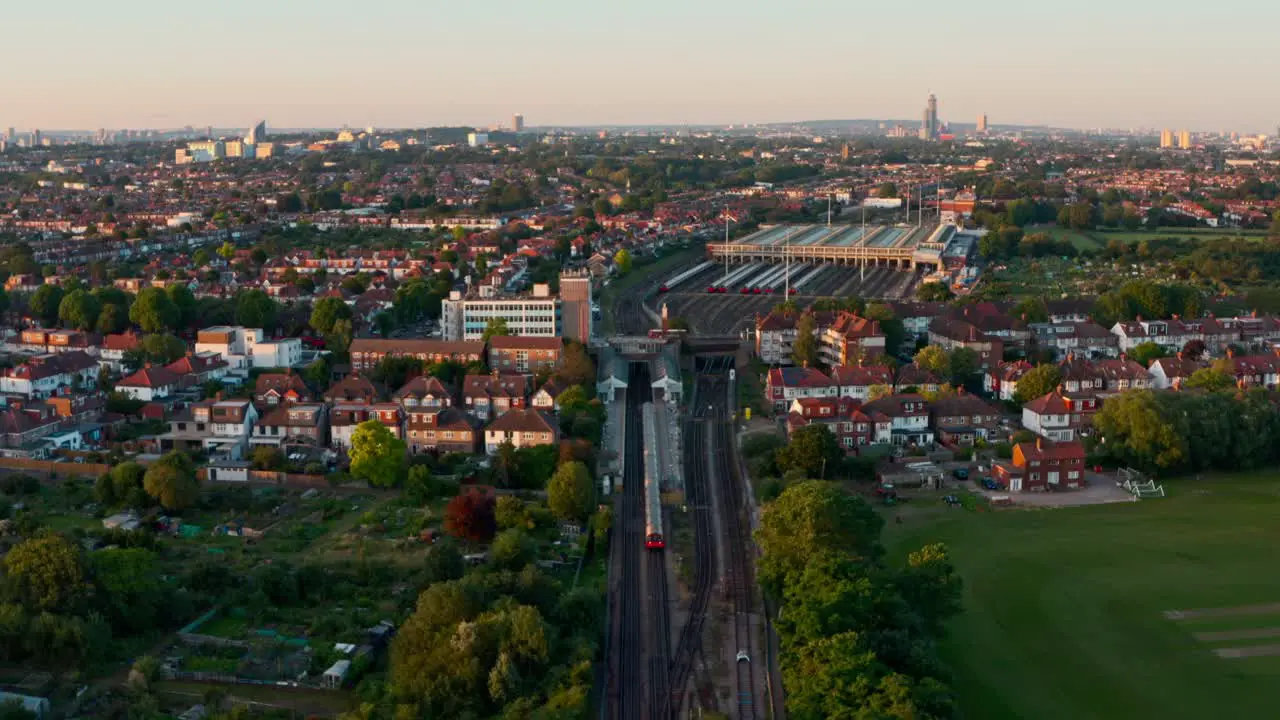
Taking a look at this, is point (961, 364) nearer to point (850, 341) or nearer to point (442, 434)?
point (850, 341)

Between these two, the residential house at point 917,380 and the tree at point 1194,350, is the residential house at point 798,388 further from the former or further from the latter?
the tree at point 1194,350

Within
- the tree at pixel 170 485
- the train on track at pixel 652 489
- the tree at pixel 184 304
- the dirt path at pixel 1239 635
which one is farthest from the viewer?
the tree at pixel 184 304

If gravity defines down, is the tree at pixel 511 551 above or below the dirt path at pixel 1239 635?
above

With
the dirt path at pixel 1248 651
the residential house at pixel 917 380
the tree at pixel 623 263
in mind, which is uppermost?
the tree at pixel 623 263

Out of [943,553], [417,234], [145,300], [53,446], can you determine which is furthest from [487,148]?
[943,553]

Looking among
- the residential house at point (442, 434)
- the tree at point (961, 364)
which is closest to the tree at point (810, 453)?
the residential house at point (442, 434)

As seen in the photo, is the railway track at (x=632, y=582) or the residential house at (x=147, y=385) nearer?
the railway track at (x=632, y=582)

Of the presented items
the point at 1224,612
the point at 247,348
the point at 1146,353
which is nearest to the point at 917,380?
the point at 1146,353

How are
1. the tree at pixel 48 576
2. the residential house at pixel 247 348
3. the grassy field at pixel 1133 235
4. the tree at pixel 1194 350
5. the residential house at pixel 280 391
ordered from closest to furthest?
the tree at pixel 48 576 < the residential house at pixel 280 391 < the residential house at pixel 247 348 < the tree at pixel 1194 350 < the grassy field at pixel 1133 235
